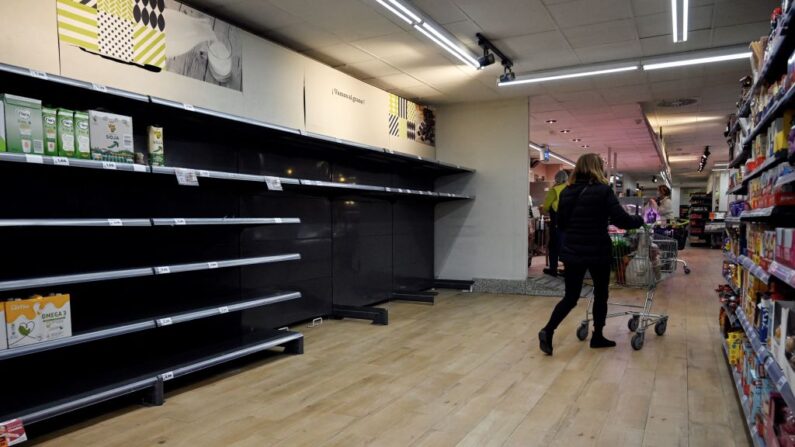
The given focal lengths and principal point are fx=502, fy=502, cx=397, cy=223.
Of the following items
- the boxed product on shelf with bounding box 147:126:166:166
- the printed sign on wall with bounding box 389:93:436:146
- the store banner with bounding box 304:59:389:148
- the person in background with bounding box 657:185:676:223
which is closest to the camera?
the boxed product on shelf with bounding box 147:126:166:166

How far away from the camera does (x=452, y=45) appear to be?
4.90m

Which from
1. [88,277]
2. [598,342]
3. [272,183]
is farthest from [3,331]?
[598,342]

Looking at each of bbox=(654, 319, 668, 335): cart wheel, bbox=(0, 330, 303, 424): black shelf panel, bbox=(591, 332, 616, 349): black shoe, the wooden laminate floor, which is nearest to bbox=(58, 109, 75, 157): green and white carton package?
bbox=(0, 330, 303, 424): black shelf panel

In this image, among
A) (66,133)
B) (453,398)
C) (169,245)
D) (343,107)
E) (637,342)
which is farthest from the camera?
(343,107)

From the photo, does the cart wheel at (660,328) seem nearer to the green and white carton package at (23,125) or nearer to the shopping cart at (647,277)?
the shopping cart at (647,277)

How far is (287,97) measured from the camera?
4938 millimetres

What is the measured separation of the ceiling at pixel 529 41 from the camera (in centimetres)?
422

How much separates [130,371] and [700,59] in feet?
19.2

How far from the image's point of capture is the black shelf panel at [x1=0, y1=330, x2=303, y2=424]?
2.44m

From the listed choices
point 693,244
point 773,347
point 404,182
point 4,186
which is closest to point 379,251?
point 404,182

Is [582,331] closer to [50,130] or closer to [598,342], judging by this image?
[598,342]

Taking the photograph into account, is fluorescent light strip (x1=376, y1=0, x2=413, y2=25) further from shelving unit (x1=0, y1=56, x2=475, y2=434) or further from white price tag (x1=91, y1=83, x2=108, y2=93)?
white price tag (x1=91, y1=83, x2=108, y2=93)

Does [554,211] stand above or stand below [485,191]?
below

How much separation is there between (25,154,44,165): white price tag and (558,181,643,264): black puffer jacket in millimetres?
3407
